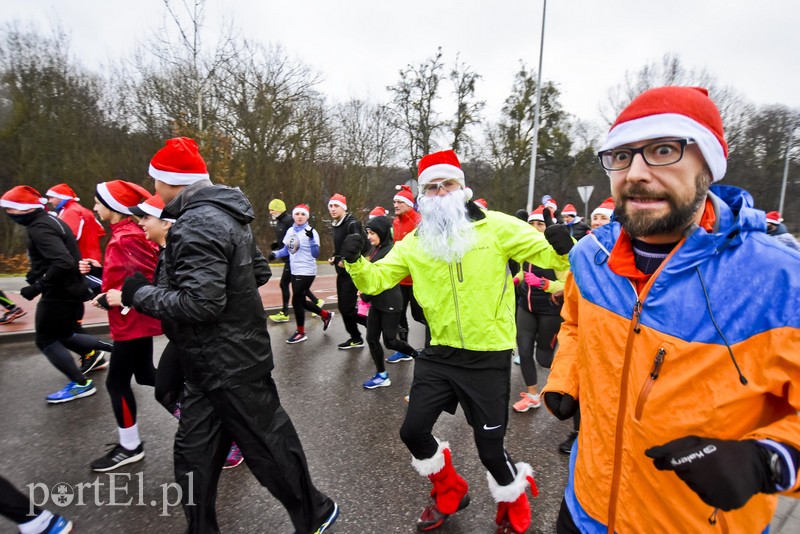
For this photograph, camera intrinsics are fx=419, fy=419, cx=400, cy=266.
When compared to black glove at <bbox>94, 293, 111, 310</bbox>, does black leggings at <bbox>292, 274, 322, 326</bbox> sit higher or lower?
lower

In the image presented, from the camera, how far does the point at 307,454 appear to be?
10.7ft

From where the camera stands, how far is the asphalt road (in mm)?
2566

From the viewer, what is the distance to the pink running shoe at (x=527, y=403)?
4.04 meters

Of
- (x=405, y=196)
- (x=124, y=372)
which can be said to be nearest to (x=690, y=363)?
(x=124, y=372)

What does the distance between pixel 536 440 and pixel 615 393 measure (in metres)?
2.54

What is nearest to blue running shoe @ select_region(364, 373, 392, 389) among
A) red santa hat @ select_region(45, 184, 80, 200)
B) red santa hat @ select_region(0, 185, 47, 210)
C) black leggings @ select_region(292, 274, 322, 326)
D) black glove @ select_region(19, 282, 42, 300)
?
A: black leggings @ select_region(292, 274, 322, 326)

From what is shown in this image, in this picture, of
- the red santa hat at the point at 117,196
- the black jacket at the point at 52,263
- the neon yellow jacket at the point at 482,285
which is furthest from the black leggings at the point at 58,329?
the neon yellow jacket at the point at 482,285

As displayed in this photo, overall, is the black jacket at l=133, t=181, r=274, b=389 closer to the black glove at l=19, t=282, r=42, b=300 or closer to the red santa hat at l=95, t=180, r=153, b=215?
the red santa hat at l=95, t=180, r=153, b=215

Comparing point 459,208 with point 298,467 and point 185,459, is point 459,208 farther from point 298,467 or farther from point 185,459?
point 185,459

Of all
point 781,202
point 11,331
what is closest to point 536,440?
point 11,331

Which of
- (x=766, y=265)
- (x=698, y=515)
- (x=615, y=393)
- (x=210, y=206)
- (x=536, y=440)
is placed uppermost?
(x=210, y=206)

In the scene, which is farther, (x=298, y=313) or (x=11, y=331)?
(x=298, y=313)

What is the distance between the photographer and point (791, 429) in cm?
96
